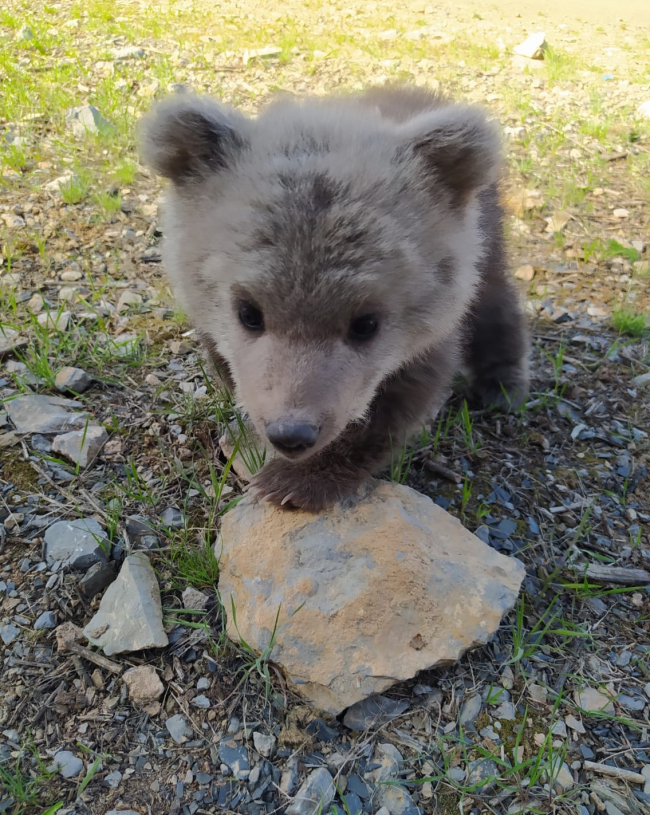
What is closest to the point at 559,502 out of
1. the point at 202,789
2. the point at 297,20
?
the point at 202,789

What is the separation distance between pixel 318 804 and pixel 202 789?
15.1 inches

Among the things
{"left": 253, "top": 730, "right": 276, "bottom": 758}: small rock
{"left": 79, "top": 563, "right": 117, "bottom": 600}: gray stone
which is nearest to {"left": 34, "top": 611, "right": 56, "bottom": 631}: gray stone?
{"left": 79, "top": 563, "right": 117, "bottom": 600}: gray stone

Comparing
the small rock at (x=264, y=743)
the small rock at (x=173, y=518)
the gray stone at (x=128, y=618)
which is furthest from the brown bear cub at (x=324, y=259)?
the small rock at (x=264, y=743)

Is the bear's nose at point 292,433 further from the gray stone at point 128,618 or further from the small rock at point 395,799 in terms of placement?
the small rock at point 395,799

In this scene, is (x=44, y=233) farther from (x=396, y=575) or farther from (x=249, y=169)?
(x=396, y=575)

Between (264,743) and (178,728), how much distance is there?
0.31m

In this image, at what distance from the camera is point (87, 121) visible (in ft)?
19.5

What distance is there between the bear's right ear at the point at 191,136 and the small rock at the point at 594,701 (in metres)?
2.42

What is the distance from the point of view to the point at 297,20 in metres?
9.63

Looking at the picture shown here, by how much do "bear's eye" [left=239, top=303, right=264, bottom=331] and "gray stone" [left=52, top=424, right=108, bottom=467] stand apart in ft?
3.66

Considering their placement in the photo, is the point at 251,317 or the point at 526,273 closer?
the point at 251,317

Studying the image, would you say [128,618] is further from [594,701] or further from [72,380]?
[594,701]

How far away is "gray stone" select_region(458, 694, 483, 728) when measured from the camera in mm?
2414

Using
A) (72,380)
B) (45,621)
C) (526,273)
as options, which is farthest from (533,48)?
(45,621)
